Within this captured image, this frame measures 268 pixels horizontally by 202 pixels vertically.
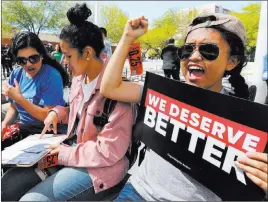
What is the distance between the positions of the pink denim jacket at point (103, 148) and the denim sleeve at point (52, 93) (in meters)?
0.70

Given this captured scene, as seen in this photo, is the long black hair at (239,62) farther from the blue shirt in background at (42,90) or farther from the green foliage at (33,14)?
the green foliage at (33,14)

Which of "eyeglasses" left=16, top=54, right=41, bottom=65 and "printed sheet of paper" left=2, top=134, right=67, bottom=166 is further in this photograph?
"eyeglasses" left=16, top=54, right=41, bottom=65

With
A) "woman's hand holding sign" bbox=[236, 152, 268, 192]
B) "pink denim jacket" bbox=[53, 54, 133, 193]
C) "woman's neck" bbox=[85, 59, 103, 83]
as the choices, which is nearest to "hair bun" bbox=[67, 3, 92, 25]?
"woman's neck" bbox=[85, 59, 103, 83]

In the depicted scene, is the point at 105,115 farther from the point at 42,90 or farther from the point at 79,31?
the point at 42,90

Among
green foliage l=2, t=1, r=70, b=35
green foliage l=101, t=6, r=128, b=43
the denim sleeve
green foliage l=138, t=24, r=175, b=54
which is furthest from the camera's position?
green foliage l=2, t=1, r=70, b=35

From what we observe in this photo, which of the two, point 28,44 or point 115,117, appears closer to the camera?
point 115,117

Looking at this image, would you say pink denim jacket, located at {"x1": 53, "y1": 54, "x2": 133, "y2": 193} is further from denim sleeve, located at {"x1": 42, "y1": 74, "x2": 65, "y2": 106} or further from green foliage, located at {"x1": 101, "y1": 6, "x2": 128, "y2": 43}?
green foliage, located at {"x1": 101, "y1": 6, "x2": 128, "y2": 43}

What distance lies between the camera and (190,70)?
3.90 ft

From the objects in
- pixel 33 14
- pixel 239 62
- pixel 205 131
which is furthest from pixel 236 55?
pixel 33 14

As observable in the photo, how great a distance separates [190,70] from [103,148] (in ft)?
1.85

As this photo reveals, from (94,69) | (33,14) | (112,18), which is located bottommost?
(94,69)

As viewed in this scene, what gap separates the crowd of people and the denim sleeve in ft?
0.97

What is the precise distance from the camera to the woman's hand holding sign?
81cm

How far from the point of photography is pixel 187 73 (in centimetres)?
122
